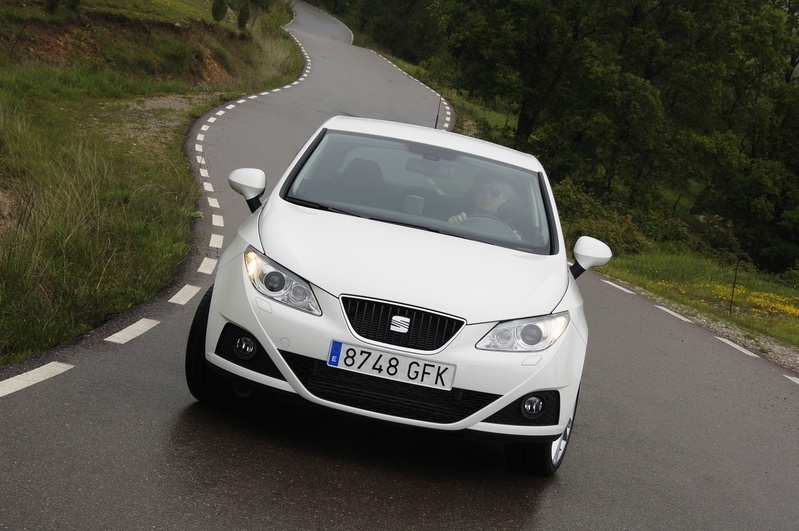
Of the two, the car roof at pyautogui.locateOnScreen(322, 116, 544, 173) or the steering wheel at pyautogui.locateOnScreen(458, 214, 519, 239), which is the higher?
the car roof at pyautogui.locateOnScreen(322, 116, 544, 173)

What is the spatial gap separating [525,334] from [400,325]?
0.63 meters

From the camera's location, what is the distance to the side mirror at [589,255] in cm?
658

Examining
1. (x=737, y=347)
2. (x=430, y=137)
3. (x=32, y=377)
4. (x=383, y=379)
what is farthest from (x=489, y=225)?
(x=737, y=347)

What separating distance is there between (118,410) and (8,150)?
9.32 m

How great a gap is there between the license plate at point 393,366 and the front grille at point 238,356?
0.32 m

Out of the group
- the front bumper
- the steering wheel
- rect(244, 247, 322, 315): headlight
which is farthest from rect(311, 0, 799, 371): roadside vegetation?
rect(244, 247, 322, 315): headlight

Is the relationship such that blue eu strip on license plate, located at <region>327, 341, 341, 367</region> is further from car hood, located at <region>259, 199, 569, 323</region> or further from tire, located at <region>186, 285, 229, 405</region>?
tire, located at <region>186, 285, 229, 405</region>

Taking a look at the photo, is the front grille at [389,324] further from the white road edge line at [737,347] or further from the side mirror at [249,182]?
the white road edge line at [737,347]

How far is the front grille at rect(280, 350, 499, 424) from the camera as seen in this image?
5254 mm

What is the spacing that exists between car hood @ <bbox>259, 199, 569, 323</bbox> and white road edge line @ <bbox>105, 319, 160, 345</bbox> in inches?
74.0

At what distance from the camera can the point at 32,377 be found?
6328 millimetres

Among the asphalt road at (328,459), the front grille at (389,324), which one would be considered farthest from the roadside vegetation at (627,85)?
the front grille at (389,324)

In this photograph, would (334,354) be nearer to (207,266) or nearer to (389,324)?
(389,324)

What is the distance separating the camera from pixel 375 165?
271 inches
